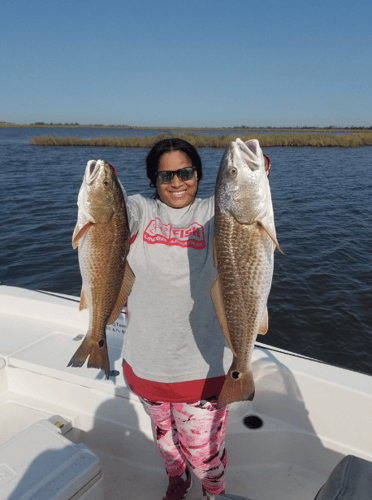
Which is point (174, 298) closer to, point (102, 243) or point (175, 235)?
point (175, 235)

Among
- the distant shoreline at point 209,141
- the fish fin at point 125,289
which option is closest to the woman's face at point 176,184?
the fish fin at point 125,289

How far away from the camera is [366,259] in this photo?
11.8 m

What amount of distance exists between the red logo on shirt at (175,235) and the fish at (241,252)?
24cm

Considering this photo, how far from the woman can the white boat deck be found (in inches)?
42.3

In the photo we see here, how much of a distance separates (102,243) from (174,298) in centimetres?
61

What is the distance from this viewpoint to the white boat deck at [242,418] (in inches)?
134

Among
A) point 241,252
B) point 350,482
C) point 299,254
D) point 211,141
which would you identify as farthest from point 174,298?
point 211,141

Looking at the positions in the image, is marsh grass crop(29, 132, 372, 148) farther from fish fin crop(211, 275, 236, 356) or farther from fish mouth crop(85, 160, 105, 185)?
fish fin crop(211, 275, 236, 356)

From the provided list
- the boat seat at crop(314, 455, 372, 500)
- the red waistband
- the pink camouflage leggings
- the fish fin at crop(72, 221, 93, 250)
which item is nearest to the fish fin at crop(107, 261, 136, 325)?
the fish fin at crop(72, 221, 93, 250)

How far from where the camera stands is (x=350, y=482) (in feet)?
5.60

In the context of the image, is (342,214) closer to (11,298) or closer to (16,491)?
(11,298)

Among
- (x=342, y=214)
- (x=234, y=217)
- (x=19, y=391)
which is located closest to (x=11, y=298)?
(x=19, y=391)

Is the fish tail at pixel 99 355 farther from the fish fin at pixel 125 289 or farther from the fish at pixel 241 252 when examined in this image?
the fish at pixel 241 252

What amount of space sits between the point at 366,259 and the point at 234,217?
11.2 meters
